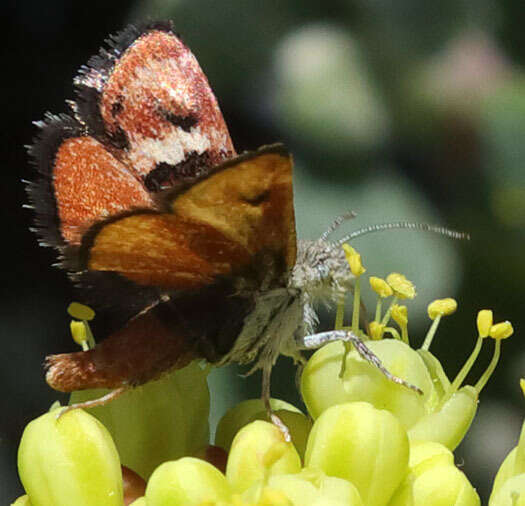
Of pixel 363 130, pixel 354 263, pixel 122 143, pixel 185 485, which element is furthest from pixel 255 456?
pixel 363 130

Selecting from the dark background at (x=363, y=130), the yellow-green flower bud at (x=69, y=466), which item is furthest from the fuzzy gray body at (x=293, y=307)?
the dark background at (x=363, y=130)

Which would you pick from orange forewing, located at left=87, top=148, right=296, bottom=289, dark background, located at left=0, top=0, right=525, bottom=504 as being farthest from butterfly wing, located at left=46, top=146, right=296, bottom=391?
dark background, located at left=0, top=0, right=525, bottom=504

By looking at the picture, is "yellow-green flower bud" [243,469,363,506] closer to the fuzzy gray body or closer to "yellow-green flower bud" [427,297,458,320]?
the fuzzy gray body

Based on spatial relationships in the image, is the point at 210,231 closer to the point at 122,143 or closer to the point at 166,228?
the point at 166,228

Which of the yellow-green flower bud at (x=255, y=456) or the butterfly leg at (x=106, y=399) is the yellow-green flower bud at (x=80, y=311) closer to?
the butterfly leg at (x=106, y=399)

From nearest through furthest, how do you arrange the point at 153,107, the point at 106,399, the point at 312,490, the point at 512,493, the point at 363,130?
the point at 312,490 < the point at 512,493 < the point at 106,399 < the point at 153,107 < the point at 363,130

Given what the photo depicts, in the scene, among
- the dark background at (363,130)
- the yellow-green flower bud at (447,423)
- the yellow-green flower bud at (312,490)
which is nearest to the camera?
the yellow-green flower bud at (312,490)
